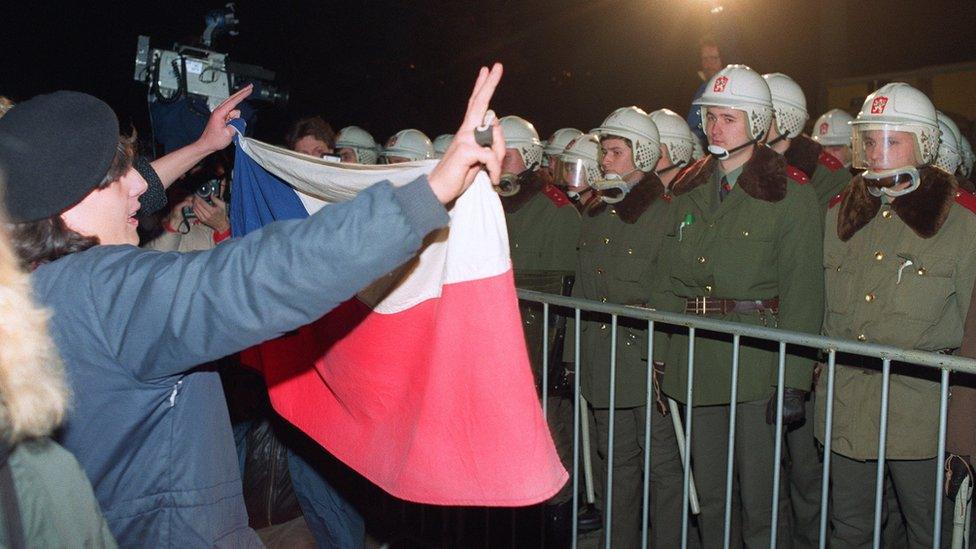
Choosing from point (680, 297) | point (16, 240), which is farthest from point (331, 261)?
point (680, 297)

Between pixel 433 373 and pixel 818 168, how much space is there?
4325 millimetres

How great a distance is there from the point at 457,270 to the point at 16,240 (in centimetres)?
120

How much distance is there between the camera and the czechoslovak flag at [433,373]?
2.51 metres

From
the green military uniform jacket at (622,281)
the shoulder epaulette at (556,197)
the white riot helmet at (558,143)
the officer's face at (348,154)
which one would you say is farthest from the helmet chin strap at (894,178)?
the officer's face at (348,154)

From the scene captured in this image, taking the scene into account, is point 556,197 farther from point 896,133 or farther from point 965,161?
point 965,161

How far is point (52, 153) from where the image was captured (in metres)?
1.98

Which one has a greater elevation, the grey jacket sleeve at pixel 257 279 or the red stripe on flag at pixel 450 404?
the grey jacket sleeve at pixel 257 279

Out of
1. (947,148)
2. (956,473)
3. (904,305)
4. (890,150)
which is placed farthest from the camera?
(947,148)

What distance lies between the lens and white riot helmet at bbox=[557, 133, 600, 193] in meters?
Answer: 6.88

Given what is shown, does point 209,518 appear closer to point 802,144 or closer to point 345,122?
point 802,144

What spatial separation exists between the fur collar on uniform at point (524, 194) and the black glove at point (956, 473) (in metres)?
3.48

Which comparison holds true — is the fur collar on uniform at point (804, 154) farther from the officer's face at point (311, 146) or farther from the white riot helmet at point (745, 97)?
the officer's face at point (311, 146)

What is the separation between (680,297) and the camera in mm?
4895

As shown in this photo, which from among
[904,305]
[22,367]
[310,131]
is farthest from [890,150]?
[22,367]
